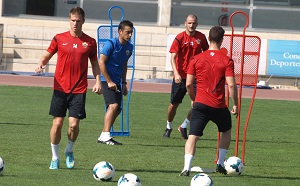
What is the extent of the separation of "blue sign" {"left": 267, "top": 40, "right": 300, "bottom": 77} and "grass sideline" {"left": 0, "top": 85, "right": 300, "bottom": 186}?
32.4 ft

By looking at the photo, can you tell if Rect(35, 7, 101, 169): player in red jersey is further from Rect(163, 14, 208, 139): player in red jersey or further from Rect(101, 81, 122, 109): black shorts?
Rect(163, 14, 208, 139): player in red jersey

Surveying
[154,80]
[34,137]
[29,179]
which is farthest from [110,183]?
[154,80]

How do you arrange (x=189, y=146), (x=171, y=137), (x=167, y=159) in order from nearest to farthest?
(x=189, y=146) < (x=167, y=159) < (x=171, y=137)

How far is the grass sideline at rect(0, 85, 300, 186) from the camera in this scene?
36.1 ft

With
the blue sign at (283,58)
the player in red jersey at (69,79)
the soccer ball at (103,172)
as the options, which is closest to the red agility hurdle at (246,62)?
the player in red jersey at (69,79)

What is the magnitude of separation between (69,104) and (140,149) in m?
2.86

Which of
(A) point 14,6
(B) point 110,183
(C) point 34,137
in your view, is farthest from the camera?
(A) point 14,6

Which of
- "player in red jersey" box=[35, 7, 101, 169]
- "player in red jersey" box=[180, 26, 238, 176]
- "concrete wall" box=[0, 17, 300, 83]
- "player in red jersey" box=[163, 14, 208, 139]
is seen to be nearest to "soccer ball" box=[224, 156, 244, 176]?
"player in red jersey" box=[180, 26, 238, 176]

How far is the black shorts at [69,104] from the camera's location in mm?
11344

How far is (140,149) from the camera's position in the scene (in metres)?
14.0

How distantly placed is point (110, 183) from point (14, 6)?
2805cm

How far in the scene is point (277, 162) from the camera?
1324cm

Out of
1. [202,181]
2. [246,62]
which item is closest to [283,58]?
[246,62]

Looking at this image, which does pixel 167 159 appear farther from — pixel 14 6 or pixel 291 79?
pixel 14 6
